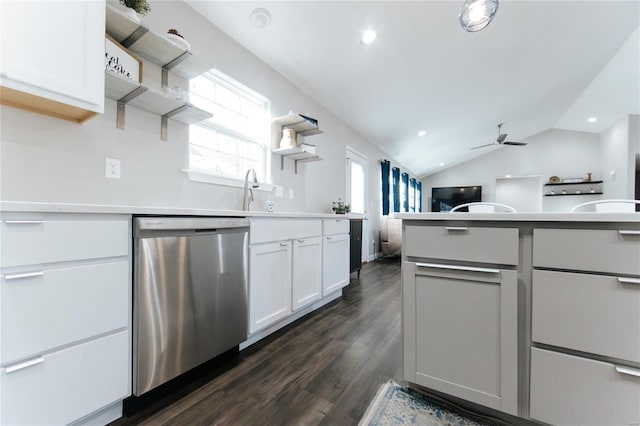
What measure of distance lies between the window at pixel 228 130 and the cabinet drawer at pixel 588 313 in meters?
2.17

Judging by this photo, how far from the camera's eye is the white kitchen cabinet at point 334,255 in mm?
2600

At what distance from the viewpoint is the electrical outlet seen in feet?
4.87

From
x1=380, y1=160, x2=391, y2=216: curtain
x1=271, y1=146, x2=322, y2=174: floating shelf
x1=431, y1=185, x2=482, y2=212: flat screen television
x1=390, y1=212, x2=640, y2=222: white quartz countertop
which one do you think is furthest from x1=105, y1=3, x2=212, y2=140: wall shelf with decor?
x1=431, y1=185, x2=482, y2=212: flat screen television

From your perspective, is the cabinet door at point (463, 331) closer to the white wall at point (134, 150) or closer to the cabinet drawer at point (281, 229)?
the cabinet drawer at point (281, 229)

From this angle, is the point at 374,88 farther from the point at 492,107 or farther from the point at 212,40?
the point at 492,107

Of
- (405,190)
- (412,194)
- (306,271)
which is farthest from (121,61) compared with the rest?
(412,194)

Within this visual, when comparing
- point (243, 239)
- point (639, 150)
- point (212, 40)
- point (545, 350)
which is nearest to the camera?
point (545, 350)

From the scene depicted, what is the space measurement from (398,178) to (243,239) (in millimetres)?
6223

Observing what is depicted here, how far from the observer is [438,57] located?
292cm

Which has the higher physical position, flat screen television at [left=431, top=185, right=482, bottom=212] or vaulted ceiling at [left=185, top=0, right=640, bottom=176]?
vaulted ceiling at [left=185, top=0, right=640, bottom=176]

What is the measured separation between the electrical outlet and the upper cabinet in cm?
30

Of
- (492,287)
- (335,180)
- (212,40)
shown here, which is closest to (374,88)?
(335,180)

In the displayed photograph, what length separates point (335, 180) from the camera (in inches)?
159

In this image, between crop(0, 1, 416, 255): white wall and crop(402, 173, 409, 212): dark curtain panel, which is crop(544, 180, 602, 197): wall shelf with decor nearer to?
crop(402, 173, 409, 212): dark curtain panel
